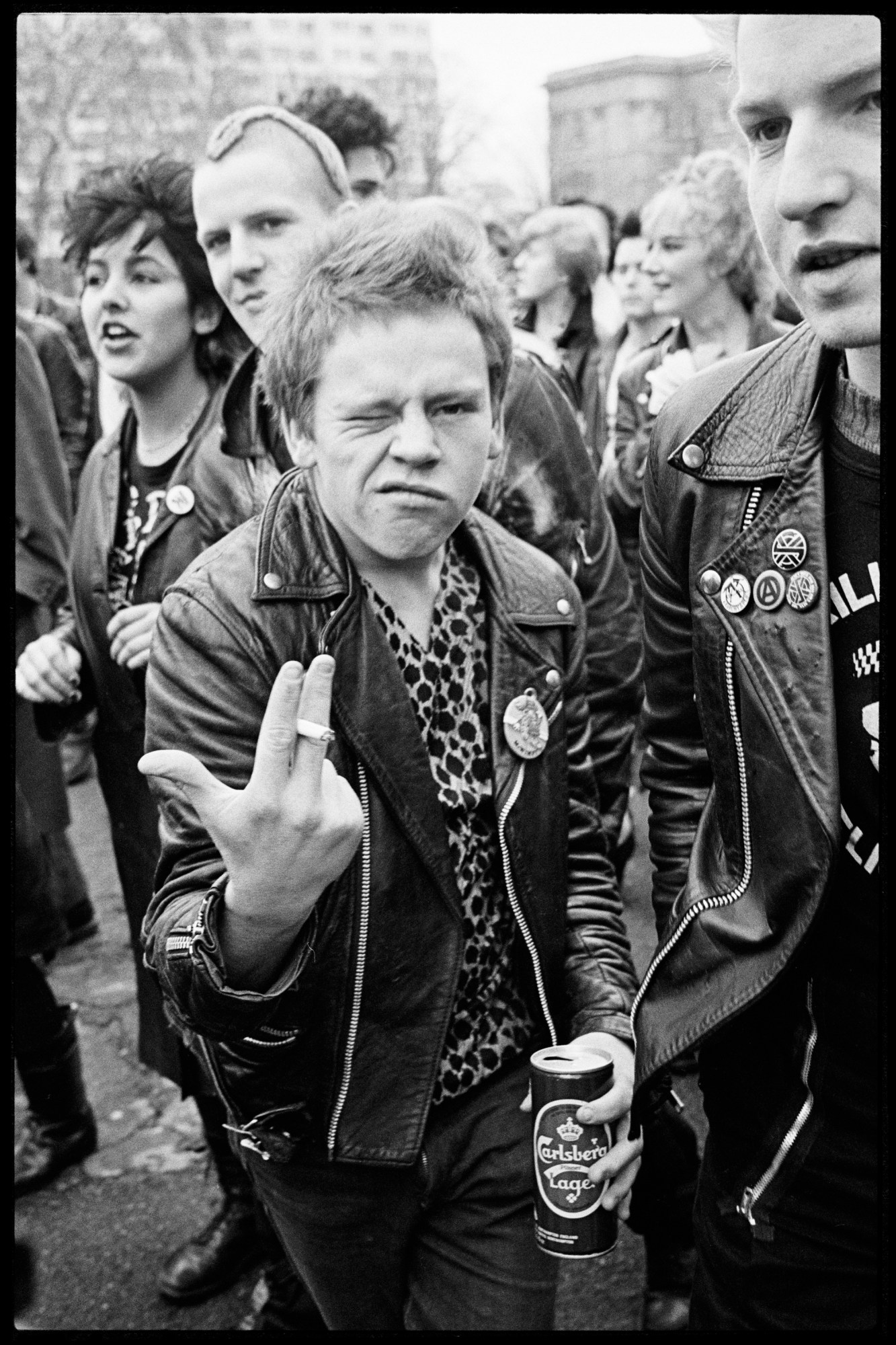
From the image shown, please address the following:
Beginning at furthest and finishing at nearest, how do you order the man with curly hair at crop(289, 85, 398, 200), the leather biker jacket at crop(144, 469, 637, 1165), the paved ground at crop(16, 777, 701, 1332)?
the man with curly hair at crop(289, 85, 398, 200)
the paved ground at crop(16, 777, 701, 1332)
the leather biker jacket at crop(144, 469, 637, 1165)

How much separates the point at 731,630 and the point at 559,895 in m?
0.60

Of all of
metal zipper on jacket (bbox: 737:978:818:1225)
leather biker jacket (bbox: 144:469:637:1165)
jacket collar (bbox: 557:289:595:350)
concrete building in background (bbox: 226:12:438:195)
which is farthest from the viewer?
concrete building in background (bbox: 226:12:438:195)

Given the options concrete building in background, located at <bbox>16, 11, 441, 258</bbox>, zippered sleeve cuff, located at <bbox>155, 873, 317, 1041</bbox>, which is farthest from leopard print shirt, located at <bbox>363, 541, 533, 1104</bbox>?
concrete building in background, located at <bbox>16, 11, 441, 258</bbox>

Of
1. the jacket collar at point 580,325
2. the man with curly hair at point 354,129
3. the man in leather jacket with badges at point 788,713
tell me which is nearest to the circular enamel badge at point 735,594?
the man in leather jacket with badges at point 788,713

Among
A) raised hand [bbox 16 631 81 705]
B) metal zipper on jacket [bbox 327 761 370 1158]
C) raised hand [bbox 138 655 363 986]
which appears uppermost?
raised hand [bbox 16 631 81 705]

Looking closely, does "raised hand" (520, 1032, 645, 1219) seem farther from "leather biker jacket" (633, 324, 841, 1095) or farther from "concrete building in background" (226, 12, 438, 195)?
"concrete building in background" (226, 12, 438, 195)

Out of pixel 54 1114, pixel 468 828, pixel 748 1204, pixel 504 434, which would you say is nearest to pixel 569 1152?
pixel 748 1204

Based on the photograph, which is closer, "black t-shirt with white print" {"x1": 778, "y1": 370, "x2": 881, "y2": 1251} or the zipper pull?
"black t-shirt with white print" {"x1": 778, "y1": 370, "x2": 881, "y2": 1251}

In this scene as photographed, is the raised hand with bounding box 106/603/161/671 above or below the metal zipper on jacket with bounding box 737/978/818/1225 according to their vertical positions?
above

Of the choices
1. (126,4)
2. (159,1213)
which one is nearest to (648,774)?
(126,4)

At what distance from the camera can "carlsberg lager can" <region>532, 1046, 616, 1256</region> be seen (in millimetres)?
1916

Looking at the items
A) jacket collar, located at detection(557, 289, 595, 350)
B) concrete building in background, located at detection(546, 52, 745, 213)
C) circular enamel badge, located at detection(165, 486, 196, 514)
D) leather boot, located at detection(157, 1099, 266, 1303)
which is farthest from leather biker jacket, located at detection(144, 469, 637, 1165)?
concrete building in background, located at detection(546, 52, 745, 213)

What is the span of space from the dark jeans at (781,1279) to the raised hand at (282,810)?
2.55 ft

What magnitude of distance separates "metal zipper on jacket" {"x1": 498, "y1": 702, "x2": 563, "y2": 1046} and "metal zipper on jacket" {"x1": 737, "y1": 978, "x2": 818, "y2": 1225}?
0.39 metres
